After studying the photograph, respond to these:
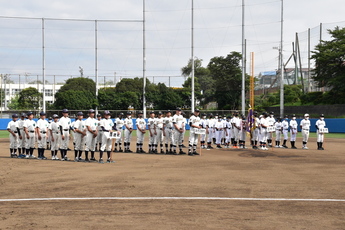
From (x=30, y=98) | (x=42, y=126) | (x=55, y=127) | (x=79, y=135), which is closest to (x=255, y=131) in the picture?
(x=79, y=135)

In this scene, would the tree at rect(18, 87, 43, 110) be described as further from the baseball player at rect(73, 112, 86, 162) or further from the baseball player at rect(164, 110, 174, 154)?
the baseball player at rect(73, 112, 86, 162)

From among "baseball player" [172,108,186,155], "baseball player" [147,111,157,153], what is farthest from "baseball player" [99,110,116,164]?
"baseball player" [147,111,157,153]

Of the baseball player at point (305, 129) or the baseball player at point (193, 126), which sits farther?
the baseball player at point (305, 129)

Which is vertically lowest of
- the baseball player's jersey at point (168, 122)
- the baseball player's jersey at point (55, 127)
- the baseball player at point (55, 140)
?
the baseball player at point (55, 140)

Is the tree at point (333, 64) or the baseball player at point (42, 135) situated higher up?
the tree at point (333, 64)

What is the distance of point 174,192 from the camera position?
9852mm

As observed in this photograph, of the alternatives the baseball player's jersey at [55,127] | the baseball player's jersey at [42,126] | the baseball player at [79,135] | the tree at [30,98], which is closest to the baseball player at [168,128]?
the baseball player at [79,135]

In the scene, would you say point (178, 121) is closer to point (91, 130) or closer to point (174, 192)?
point (91, 130)

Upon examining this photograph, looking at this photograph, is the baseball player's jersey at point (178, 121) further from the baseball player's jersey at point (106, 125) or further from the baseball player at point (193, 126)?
the baseball player's jersey at point (106, 125)

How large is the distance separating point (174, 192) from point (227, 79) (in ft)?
171

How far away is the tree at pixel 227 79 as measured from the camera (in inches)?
2288

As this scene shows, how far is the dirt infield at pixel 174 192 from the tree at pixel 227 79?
137 feet

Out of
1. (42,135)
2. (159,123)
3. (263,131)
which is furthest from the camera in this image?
(263,131)

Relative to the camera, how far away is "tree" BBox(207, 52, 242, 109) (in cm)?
5812
